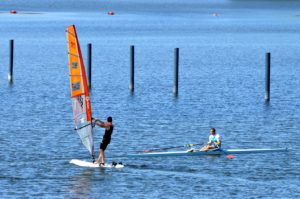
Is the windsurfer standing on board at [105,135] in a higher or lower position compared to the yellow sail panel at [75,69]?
lower

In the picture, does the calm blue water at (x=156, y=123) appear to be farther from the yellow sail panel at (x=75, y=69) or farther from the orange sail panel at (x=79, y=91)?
the yellow sail panel at (x=75, y=69)

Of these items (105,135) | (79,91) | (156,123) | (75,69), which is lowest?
(105,135)

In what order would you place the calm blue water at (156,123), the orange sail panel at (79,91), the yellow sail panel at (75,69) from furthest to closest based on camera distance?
the yellow sail panel at (75,69) → the orange sail panel at (79,91) → the calm blue water at (156,123)

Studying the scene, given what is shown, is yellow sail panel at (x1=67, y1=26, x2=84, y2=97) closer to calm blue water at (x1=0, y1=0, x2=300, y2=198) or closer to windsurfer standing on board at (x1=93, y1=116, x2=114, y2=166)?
windsurfer standing on board at (x1=93, y1=116, x2=114, y2=166)

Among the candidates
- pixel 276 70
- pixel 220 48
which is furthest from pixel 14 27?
pixel 276 70

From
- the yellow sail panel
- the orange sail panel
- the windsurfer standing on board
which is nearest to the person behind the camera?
the windsurfer standing on board

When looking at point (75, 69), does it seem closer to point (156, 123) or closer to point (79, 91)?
point (79, 91)

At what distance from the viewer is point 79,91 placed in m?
51.2

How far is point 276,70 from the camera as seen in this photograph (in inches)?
4306

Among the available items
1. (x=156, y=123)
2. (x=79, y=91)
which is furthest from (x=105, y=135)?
(x=156, y=123)

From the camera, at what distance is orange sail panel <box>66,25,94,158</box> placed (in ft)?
167

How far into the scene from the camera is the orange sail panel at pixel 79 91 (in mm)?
50875

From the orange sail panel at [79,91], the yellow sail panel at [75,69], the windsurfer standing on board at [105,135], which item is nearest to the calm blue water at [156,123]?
the windsurfer standing on board at [105,135]

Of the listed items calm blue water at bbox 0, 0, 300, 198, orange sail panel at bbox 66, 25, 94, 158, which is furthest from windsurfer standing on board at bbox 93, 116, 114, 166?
calm blue water at bbox 0, 0, 300, 198
